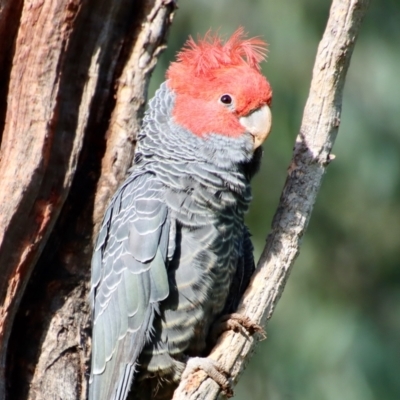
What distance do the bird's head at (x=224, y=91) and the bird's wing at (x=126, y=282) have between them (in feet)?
1.32

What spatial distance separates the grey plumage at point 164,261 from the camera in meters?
3.38

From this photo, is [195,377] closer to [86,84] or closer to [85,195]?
[85,195]

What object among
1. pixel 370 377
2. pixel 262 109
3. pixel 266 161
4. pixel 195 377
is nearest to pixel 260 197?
pixel 266 161

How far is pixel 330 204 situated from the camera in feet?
22.6

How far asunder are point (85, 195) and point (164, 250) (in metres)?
0.56

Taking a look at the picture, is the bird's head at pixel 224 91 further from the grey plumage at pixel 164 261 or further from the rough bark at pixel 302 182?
the rough bark at pixel 302 182

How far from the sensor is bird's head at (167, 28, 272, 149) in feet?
11.6

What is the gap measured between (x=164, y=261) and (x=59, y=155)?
693 mm

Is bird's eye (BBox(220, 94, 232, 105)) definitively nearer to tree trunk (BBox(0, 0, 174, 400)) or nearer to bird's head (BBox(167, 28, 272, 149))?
bird's head (BBox(167, 28, 272, 149))

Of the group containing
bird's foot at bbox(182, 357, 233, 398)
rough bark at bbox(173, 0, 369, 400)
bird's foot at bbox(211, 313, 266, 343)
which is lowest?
bird's foot at bbox(182, 357, 233, 398)

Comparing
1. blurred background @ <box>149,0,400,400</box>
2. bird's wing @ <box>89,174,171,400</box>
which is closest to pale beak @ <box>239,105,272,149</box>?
bird's wing @ <box>89,174,171,400</box>

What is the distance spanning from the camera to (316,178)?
347 cm

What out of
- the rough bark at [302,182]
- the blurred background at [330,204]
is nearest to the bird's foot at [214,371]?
the rough bark at [302,182]

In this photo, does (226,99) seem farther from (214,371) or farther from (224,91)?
(214,371)
